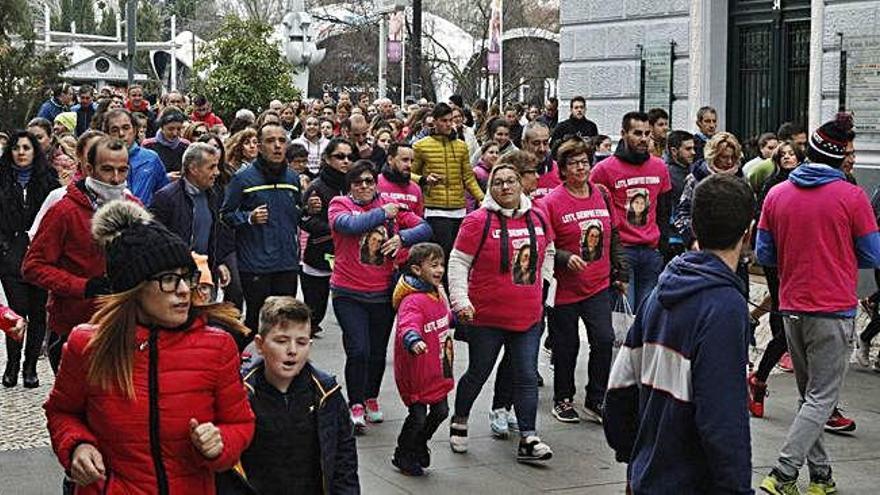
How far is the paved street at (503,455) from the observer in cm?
857

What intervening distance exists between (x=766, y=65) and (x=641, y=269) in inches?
285

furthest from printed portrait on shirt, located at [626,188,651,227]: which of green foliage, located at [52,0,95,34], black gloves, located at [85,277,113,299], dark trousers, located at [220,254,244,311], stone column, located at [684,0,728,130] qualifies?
green foliage, located at [52,0,95,34]

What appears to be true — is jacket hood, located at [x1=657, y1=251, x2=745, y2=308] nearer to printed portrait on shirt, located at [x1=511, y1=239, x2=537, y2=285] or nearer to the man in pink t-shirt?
printed portrait on shirt, located at [x1=511, y1=239, x2=537, y2=285]

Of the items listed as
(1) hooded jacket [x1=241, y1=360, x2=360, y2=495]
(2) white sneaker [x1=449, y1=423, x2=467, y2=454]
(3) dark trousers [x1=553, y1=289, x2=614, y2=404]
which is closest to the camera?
(1) hooded jacket [x1=241, y1=360, x2=360, y2=495]

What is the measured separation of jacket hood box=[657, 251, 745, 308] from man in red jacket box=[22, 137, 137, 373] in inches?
154

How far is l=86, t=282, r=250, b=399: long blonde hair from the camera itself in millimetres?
4832

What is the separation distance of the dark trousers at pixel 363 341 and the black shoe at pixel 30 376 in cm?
274

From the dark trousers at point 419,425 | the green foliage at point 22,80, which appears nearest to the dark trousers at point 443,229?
the dark trousers at point 419,425

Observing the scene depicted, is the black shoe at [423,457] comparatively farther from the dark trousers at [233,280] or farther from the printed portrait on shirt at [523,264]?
the dark trousers at [233,280]

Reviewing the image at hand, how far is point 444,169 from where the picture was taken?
46.5 feet

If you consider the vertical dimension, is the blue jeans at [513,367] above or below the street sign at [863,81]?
below

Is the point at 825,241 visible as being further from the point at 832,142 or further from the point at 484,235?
the point at 484,235

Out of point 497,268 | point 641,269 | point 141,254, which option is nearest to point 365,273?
point 497,268

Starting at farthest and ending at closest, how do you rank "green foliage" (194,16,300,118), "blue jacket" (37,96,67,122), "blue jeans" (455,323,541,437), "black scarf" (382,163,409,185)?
1. "green foliage" (194,16,300,118)
2. "blue jacket" (37,96,67,122)
3. "black scarf" (382,163,409,185)
4. "blue jeans" (455,323,541,437)
